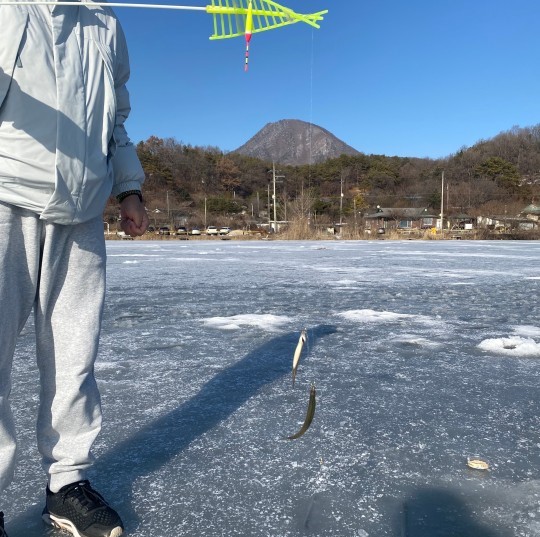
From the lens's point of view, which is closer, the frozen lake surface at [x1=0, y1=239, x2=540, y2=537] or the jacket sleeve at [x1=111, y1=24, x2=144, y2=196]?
the frozen lake surface at [x1=0, y1=239, x2=540, y2=537]

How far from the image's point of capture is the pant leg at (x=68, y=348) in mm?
1251

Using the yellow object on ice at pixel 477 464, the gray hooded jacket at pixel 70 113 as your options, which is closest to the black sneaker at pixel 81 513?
the gray hooded jacket at pixel 70 113

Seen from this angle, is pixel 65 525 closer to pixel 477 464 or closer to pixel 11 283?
pixel 11 283

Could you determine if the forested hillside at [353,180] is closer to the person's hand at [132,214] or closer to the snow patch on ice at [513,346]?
the snow patch on ice at [513,346]

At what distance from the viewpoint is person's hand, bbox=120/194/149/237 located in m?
1.45

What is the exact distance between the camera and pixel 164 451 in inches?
63.5

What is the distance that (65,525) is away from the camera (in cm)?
123

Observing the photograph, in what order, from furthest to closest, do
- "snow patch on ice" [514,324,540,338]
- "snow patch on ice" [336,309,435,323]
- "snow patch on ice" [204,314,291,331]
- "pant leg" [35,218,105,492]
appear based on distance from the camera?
"snow patch on ice" [336,309,435,323] < "snow patch on ice" [204,314,291,331] < "snow patch on ice" [514,324,540,338] < "pant leg" [35,218,105,492]

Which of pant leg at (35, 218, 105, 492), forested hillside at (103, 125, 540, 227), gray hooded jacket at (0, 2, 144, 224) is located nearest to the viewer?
gray hooded jacket at (0, 2, 144, 224)

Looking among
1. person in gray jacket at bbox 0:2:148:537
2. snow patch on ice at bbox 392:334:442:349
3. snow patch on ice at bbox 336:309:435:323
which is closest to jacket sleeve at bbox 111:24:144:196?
person in gray jacket at bbox 0:2:148:537

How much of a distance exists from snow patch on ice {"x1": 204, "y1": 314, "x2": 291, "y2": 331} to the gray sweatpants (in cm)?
213

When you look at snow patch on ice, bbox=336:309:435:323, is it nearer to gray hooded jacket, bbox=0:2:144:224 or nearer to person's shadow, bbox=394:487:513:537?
person's shadow, bbox=394:487:513:537

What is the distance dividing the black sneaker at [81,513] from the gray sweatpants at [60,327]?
1.2 inches

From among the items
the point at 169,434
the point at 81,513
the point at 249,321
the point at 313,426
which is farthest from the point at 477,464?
the point at 249,321
